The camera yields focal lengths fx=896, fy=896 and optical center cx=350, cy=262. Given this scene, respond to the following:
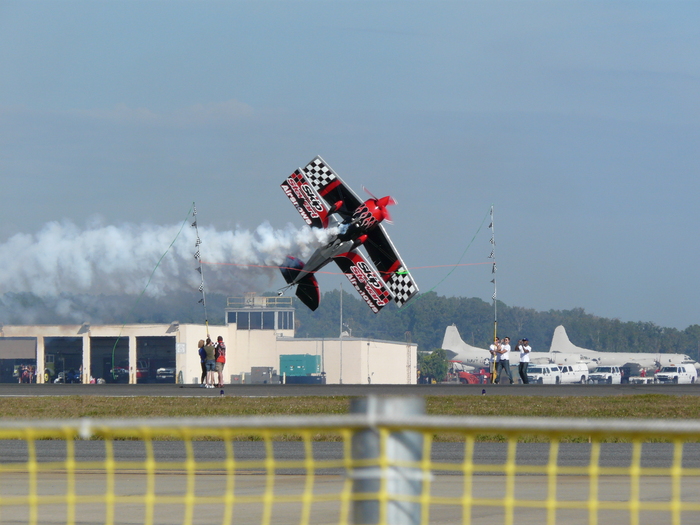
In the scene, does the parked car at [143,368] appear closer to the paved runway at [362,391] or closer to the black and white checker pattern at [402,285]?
the black and white checker pattern at [402,285]

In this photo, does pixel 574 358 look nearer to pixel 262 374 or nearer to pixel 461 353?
pixel 461 353

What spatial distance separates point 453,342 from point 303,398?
12589 centimetres

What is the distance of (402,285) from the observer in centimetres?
3844

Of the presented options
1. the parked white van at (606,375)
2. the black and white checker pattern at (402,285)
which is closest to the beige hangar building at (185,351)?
the black and white checker pattern at (402,285)

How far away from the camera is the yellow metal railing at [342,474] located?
294 centimetres

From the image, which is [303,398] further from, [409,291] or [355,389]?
[409,291]

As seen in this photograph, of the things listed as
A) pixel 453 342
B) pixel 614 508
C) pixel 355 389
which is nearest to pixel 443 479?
pixel 614 508

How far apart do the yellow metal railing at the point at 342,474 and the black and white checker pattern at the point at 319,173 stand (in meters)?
24.2

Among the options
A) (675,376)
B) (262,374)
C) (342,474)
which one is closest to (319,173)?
(342,474)

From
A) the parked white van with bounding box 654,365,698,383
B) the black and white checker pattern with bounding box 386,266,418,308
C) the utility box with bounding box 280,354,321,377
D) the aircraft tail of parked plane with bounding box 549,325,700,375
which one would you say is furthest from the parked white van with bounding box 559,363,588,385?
the black and white checker pattern with bounding box 386,266,418,308

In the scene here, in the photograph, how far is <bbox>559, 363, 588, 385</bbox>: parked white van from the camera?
308 feet

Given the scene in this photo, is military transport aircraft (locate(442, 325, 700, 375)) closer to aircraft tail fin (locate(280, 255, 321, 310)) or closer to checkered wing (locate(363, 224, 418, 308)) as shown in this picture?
checkered wing (locate(363, 224, 418, 308))

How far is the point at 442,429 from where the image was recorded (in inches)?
116

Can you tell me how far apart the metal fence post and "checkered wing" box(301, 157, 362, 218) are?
112 feet
